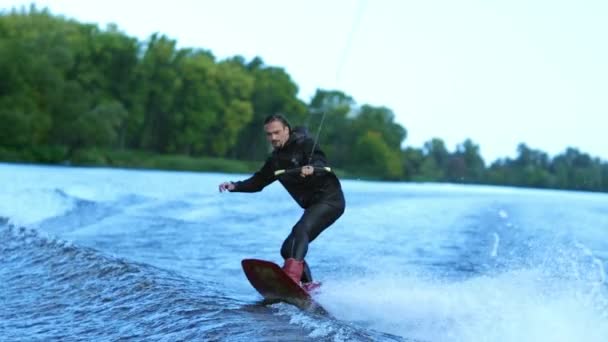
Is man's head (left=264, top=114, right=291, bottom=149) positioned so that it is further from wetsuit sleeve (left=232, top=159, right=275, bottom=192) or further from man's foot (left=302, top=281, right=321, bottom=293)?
man's foot (left=302, top=281, right=321, bottom=293)

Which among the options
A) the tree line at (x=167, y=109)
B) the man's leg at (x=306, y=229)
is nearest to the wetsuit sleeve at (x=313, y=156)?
the man's leg at (x=306, y=229)

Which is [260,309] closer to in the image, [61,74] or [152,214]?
[152,214]

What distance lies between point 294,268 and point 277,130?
1.31 metres

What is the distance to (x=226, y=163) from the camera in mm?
73812

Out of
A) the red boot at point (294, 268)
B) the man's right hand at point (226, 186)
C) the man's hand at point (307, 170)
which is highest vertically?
the man's hand at point (307, 170)

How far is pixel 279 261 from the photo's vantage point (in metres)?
10.9

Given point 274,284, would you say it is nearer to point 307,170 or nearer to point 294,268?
point 294,268

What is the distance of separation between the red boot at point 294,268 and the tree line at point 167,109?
35.0 metres

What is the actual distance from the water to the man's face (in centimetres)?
154

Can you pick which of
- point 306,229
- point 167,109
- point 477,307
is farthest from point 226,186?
point 167,109

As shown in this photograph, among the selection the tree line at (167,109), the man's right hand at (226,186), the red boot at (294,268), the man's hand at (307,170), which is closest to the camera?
the man's hand at (307,170)

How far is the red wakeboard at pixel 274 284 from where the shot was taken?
288 inches

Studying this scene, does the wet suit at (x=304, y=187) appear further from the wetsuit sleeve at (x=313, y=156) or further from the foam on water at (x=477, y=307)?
the foam on water at (x=477, y=307)

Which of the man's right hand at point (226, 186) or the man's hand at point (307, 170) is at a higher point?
the man's hand at point (307, 170)
